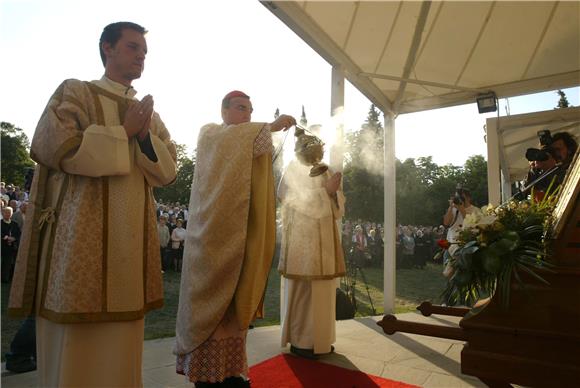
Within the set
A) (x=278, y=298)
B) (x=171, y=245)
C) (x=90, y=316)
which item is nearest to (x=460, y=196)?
(x=278, y=298)

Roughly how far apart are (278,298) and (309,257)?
560cm

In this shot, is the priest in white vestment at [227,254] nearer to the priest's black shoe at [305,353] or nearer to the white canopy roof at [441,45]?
the priest's black shoe at [305,353]

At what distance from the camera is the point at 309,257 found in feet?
13.8

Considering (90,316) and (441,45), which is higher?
(441,45)

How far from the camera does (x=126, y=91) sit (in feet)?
7.07

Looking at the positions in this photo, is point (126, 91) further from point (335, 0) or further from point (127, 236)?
point (335, 0)

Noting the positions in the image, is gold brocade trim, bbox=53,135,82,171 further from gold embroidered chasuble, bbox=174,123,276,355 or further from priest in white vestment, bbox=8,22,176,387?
gold embroidered chasuble, bbox=174,123,276,355

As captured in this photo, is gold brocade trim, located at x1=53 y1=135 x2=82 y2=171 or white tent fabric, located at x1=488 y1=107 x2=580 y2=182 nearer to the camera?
gold brocade trim, located at x1=53 y1=135 x2=82 y2=171

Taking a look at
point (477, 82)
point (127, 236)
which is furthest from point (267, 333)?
point (477, 82)

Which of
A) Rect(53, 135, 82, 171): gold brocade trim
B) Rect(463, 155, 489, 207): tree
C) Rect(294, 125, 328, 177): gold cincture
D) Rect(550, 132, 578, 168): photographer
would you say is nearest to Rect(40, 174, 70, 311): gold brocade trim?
Rect(53, 135, 82, 171): gold brocade trim

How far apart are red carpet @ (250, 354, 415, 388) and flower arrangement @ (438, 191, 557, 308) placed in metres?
1.67

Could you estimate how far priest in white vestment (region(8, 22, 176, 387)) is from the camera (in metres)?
1.78

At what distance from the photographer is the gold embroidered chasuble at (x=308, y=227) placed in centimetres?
423

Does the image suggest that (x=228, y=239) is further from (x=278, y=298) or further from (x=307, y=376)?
(x=278, y=298)
